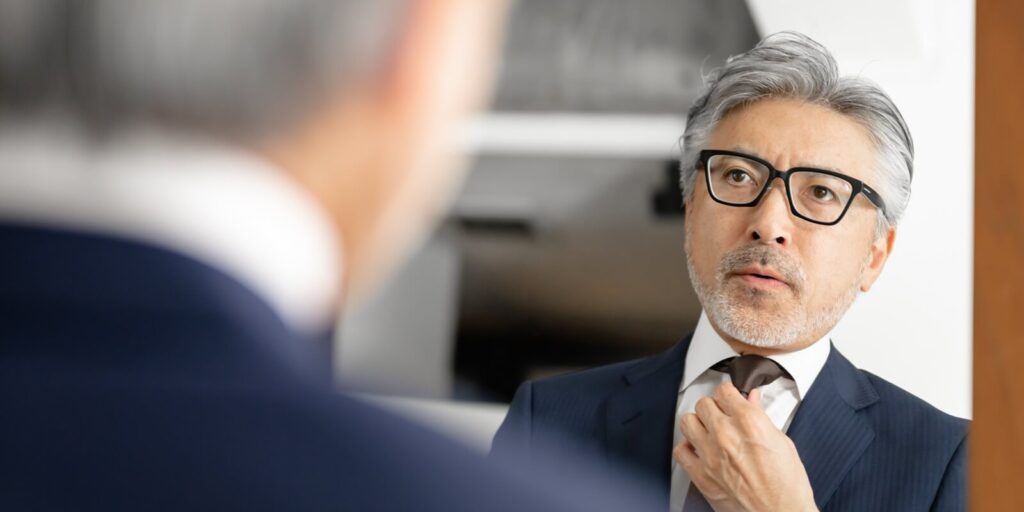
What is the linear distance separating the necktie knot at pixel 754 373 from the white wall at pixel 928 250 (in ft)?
0.35

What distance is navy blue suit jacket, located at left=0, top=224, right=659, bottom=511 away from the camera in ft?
1.28

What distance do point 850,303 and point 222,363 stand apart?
1.13 m

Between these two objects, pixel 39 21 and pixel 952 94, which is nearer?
pixel 39 21

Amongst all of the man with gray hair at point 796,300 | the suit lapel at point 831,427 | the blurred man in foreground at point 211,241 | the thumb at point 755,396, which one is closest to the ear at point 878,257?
the man with gray hair at point 796,300

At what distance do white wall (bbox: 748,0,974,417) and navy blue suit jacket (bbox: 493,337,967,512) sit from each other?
0.15ft

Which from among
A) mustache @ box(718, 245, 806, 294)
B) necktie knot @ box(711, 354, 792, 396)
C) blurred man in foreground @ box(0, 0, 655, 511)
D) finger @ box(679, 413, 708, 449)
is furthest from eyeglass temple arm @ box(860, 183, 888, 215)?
blurred man in foreground @ box(0, 0, 655, 511)

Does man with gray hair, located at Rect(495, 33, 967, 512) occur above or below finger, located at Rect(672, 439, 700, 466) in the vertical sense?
above

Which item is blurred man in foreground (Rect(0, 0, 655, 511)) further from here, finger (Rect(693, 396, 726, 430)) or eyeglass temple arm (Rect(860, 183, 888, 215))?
eyeglass temple arm (Rect(860, 183, 888, 215))

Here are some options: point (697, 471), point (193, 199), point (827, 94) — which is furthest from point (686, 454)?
point (193, 199)

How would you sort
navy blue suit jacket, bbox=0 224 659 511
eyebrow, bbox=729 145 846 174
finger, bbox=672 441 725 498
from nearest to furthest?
navy blue suit jacket, bbox=0 224 659 511
finger, bbox=672 441 725 498
eyebrow, bbox=729 145 846 174

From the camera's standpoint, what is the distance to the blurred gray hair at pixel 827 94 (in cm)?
137

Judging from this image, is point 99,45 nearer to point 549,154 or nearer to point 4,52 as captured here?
point 4,52

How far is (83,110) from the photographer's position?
1.44 ft

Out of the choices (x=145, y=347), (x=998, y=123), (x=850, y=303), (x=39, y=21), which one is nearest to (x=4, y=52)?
(x=39, y=21)
